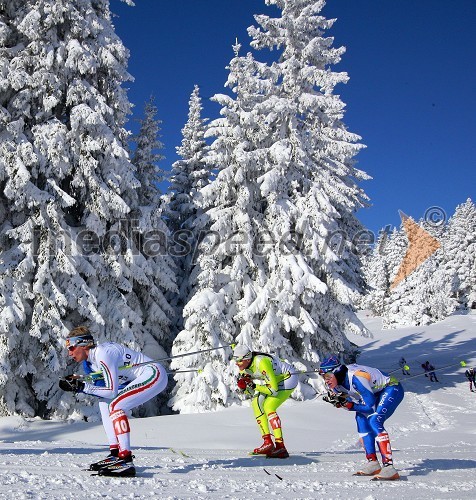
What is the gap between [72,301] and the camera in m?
16.7

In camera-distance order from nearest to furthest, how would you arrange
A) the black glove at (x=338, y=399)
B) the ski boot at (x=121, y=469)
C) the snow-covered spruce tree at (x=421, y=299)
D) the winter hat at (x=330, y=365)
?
the ski boot at (x=121, y=469)
the black glove at (x=338, y=399)
the winter hat at (x=330, y=365)
the snow-covered spruce tree at (x=421, y=299)

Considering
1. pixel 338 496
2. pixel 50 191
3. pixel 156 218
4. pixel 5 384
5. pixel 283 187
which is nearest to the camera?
pixel 338 496

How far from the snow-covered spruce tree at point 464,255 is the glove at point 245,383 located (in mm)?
66001

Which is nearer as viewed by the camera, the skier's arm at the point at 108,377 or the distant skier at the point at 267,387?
the skier's arm at the point at 108,377

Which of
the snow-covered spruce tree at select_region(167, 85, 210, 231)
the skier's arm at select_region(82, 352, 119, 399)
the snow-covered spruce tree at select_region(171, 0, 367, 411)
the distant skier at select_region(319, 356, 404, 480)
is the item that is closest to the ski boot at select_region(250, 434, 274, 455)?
the distant skier at select_region(319, 356, 404, 480)

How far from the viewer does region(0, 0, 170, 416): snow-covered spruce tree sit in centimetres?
1620

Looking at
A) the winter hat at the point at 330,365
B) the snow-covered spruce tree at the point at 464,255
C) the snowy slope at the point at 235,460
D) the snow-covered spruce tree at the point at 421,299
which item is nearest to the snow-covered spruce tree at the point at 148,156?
the snowy slope at the point at 235,460

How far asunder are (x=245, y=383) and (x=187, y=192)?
18409 mm

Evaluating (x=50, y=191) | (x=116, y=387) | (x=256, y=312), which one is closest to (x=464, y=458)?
(x=116, y=387)

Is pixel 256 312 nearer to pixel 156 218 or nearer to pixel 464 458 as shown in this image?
pixel 156 218

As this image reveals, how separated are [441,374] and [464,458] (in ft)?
94.8

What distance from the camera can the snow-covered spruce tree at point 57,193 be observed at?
16.2 meters

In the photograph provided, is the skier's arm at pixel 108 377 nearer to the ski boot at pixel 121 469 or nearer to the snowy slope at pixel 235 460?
the ski boot at pixel 121 469

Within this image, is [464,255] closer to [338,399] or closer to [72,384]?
[338,399]
